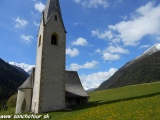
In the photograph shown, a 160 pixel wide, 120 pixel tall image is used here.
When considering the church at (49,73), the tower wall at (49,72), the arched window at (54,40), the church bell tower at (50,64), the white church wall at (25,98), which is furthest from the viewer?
the arched window at (54,40)

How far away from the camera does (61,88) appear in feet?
128

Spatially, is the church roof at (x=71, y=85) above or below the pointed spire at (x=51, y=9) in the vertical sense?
below

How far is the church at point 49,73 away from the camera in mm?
37219

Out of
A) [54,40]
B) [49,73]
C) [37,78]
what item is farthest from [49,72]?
[54,40]

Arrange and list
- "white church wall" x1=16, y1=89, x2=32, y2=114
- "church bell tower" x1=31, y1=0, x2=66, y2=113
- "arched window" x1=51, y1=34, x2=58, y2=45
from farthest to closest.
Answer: "arched window" x1=51, y1=34, x2=58, y2=45 → "white church wall" x1=16, y1=89, x2=32, y2=114 → "church bell tower" x1=31, y1=0, x2=66, y2=113

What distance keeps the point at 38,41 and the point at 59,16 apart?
20.3ft

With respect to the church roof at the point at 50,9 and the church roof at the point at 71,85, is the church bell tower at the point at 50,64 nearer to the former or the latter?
the church roof at the point at 50,9

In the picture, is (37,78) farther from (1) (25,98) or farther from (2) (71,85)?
(2) (71,85)

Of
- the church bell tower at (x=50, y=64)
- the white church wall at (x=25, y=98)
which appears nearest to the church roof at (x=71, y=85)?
the white church wall at (x=25, y=98)

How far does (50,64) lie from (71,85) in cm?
1101

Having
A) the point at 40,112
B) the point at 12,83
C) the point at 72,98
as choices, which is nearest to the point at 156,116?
the point at 40,112

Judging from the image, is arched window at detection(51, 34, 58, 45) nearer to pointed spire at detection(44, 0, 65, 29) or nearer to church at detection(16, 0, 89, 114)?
church at detection(16, 0, 89, 114)

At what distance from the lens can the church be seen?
3722cm

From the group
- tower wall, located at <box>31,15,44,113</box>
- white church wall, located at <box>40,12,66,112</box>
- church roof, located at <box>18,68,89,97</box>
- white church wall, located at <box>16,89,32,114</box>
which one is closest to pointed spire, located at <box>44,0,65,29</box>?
white church wall, located at <box>40,12,66,112</box>
